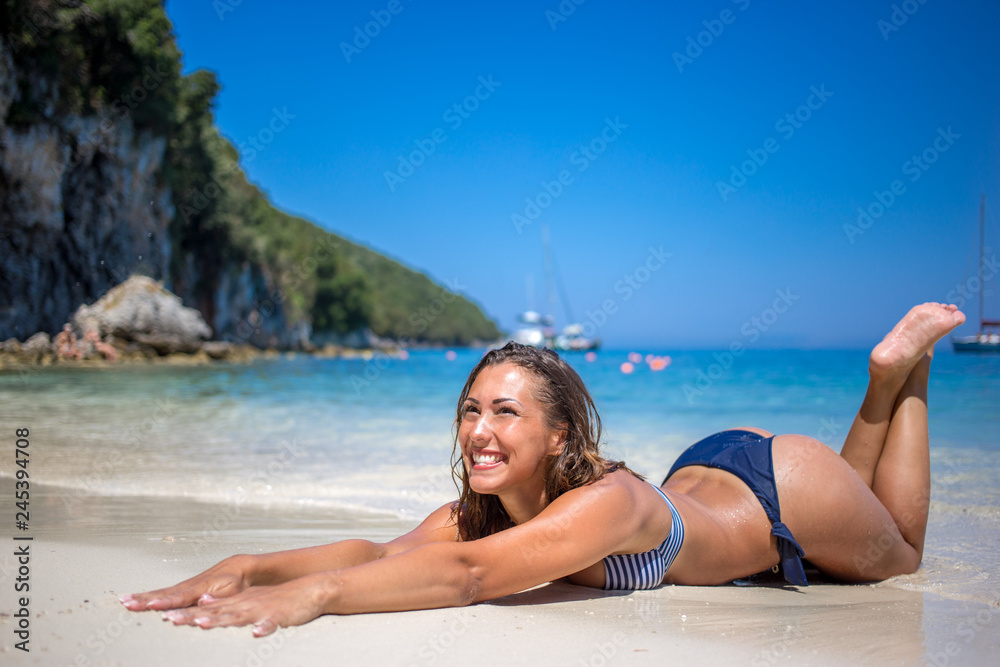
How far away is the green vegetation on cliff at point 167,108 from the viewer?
2325 centimetres

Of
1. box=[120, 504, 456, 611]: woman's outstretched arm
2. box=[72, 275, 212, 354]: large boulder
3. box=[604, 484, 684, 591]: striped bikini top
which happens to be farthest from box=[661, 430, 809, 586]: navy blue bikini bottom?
box=[72, 275, 212, 354]: large boulder

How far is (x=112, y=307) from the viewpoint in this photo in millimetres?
→ 27188

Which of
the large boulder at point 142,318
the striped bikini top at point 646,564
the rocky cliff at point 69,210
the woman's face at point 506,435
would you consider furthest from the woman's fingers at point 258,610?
the large boulder at point 142,318

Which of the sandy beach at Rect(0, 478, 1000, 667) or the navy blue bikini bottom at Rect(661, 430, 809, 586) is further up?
the navy blue bikini bottom at Rect(661, 430, 809, 586)

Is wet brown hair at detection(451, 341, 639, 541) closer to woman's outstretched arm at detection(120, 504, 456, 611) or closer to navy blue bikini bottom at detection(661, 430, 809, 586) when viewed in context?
woman's outstretched arm at detection(120, 504, 456, 611)

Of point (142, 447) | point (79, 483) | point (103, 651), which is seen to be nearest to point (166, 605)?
point (103, 651)

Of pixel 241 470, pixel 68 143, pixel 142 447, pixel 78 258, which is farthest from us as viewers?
pixel 78 258

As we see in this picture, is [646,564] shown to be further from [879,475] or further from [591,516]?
[879,475]

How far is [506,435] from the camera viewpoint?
7.22 ft

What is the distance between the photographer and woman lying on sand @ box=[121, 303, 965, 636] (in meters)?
2.01

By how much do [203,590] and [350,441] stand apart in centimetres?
612

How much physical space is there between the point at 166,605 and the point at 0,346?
26.3 m

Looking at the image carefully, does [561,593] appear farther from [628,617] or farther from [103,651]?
[103,651]

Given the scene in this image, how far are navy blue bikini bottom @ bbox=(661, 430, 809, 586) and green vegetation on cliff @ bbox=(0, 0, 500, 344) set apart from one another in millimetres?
27080
